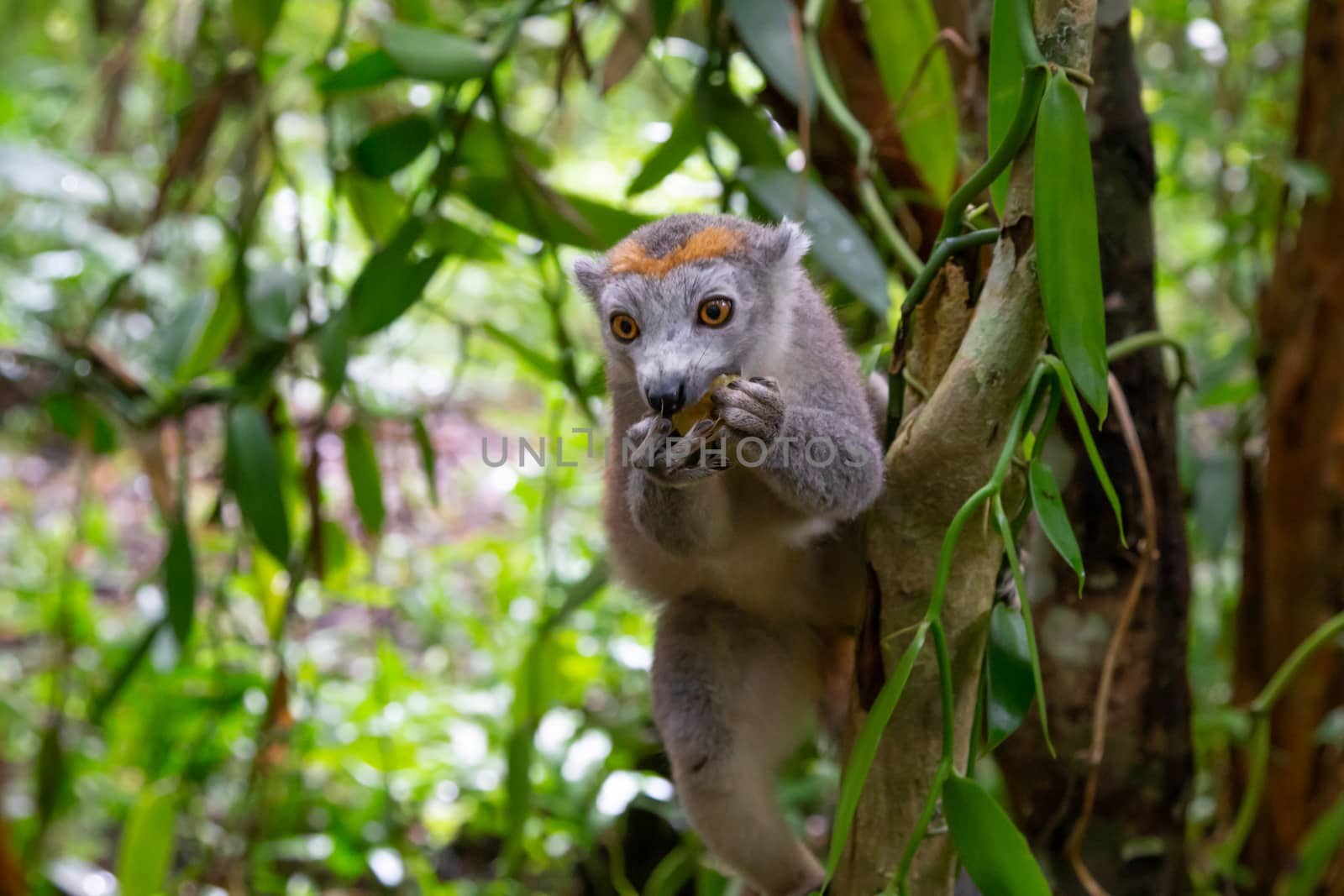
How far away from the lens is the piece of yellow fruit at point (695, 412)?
1968 mm

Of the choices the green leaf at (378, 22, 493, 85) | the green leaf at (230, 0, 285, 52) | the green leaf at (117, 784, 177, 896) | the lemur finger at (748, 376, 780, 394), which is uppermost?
the green leaf at (230, 0, 285, 52)

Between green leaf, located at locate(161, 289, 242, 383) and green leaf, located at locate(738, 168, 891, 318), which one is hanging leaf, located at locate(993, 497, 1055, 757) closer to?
green leaf, located at locate(738, 168, 891, 318)

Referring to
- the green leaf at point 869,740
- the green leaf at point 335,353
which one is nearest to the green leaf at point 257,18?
the green leaf at point 335,353

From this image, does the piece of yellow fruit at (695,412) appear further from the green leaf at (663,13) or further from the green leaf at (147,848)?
the green leaf at (147,848)

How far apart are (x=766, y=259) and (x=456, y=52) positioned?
0.85m

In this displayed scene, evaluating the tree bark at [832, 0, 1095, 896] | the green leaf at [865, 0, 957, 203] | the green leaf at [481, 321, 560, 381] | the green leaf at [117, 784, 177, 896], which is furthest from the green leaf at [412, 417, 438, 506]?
the tree bark at [832, 0, 1095, 896]

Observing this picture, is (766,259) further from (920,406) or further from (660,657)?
(660,657)

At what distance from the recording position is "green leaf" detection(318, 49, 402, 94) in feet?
8.46

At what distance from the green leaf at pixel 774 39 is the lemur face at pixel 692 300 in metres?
0.36

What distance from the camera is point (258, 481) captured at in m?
2.95

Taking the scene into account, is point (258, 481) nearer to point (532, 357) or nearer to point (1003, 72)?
point (532, 357)

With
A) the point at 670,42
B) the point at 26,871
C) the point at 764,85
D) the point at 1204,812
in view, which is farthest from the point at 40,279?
the point at 1204,812

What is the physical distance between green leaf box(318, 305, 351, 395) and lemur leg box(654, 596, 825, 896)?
95cm

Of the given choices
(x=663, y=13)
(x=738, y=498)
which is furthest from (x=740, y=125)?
(x=738, y=498)
